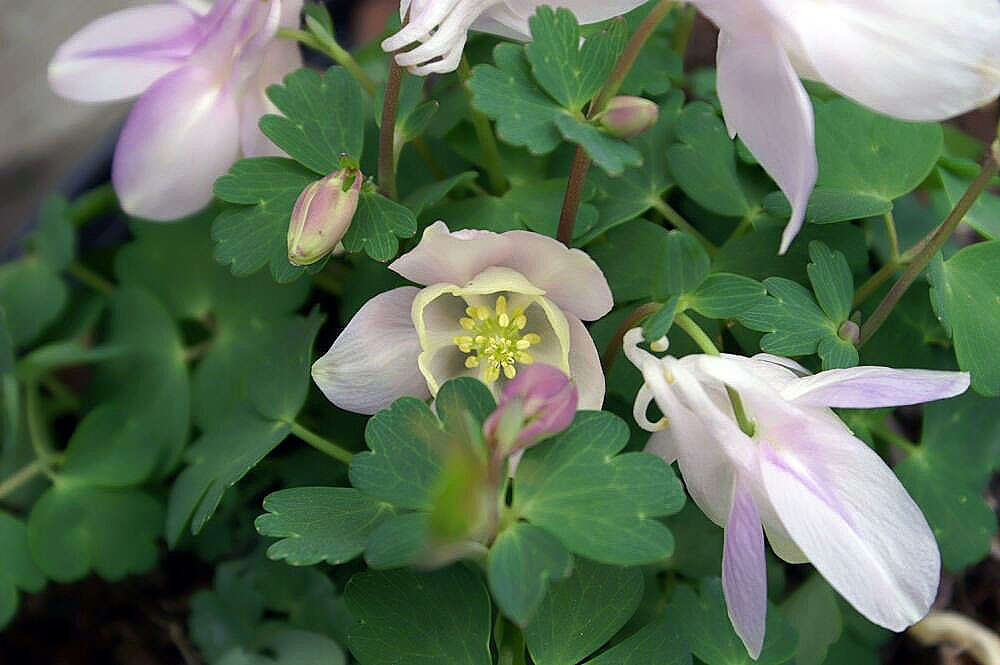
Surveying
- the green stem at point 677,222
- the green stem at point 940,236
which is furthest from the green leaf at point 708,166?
the green stem at point 940,236

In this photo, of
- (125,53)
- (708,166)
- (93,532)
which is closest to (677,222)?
(708,166)

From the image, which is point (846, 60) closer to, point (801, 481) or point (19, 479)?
point (801, 481)

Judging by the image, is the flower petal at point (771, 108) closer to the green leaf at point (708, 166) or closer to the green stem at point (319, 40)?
the green leaf at point (708, 166)

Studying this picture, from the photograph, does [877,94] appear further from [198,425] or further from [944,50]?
[198,425]

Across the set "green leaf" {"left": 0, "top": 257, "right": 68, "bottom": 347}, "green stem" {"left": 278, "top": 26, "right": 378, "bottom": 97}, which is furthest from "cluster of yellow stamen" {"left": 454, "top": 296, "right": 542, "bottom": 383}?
"green leaf" {"left": 0, "top": 257, "right": 68, "bottom": 347}

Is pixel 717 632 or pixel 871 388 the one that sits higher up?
pixel 871 388

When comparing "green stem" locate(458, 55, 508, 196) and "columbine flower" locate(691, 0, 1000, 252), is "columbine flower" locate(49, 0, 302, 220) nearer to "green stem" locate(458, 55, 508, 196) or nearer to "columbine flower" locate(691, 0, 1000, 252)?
"green stem" locate(458, 55, 508, 196)
